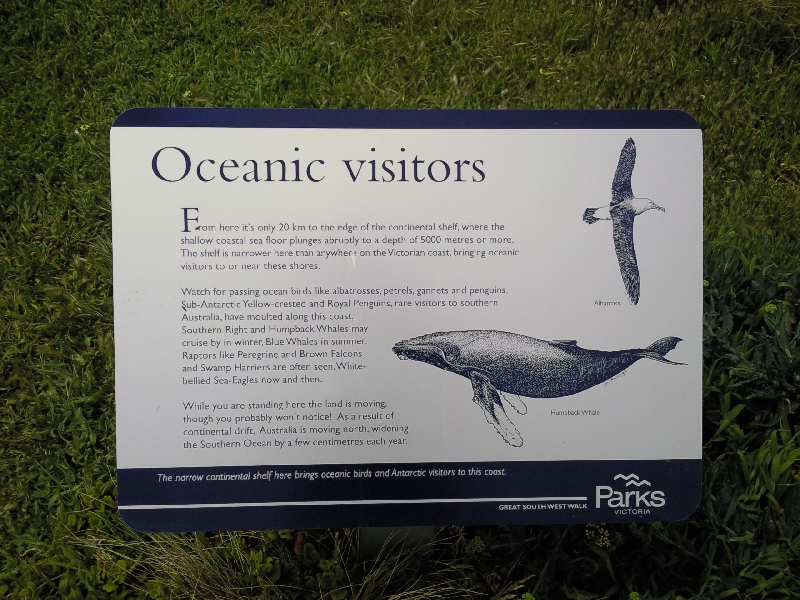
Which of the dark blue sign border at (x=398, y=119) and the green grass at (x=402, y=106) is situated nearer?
the dark blue sign border at (x=398, y=119)

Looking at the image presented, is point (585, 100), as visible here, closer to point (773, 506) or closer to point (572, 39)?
point (572, 39)

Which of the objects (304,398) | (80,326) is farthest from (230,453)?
(80,326)

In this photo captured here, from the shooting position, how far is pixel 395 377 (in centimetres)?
169

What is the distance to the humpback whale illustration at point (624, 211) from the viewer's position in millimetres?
1703

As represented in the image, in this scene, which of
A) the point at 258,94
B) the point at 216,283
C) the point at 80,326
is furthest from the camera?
the point at 258,94

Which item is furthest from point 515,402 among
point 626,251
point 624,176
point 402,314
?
point 624,176

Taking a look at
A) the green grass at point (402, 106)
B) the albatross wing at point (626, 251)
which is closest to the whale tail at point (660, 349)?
the albatross wing at point (626, 251)

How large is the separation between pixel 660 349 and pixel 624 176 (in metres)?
0.50

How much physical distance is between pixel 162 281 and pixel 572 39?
2554 millimetres

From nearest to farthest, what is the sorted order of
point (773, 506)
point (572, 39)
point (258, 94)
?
point (773, 506)
point (258, 94)
point (572, 39)

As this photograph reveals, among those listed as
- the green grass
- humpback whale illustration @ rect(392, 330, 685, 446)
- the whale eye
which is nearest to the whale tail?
humpback whale illustration @ rect(392, 330, 685, 446)

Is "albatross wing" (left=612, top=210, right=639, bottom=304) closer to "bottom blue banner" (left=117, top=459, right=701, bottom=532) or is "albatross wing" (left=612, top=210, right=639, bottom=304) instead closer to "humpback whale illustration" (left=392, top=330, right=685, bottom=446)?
"humpback whale illustration" (left=392, top=330, right=685, bottom=446)

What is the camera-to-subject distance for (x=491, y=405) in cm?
171

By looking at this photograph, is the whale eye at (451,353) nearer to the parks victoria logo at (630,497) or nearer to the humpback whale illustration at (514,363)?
the humpback whale illustration at (514,363)
